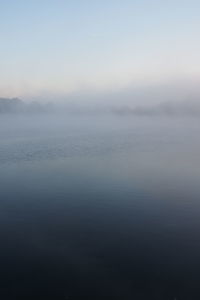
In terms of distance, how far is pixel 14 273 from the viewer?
1712 centimetres

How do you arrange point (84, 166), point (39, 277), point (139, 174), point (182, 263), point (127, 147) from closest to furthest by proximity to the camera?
point (39, 277)
point (182, 263)
point (139, 174)
point (84, 166)
point (127, 147)

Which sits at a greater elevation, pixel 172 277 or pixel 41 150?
pixel 41 150

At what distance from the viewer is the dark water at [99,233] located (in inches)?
638

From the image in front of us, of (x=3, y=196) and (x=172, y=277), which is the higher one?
(x=3, y=196)

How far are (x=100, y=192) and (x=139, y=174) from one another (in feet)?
29.3

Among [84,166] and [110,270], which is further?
[84,166]

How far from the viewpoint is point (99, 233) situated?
2206 cm

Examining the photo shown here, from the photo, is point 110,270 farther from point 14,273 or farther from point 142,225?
point 142,225

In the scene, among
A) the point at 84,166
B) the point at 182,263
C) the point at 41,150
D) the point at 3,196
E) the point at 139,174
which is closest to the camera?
the point at 182,263

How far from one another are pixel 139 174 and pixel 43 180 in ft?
34.8

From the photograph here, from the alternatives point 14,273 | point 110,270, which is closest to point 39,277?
point 14,273

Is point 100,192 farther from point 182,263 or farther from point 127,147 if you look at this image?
point 127,147

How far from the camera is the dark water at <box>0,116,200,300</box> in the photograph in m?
16.2

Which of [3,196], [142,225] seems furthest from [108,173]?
→ [142,225]
